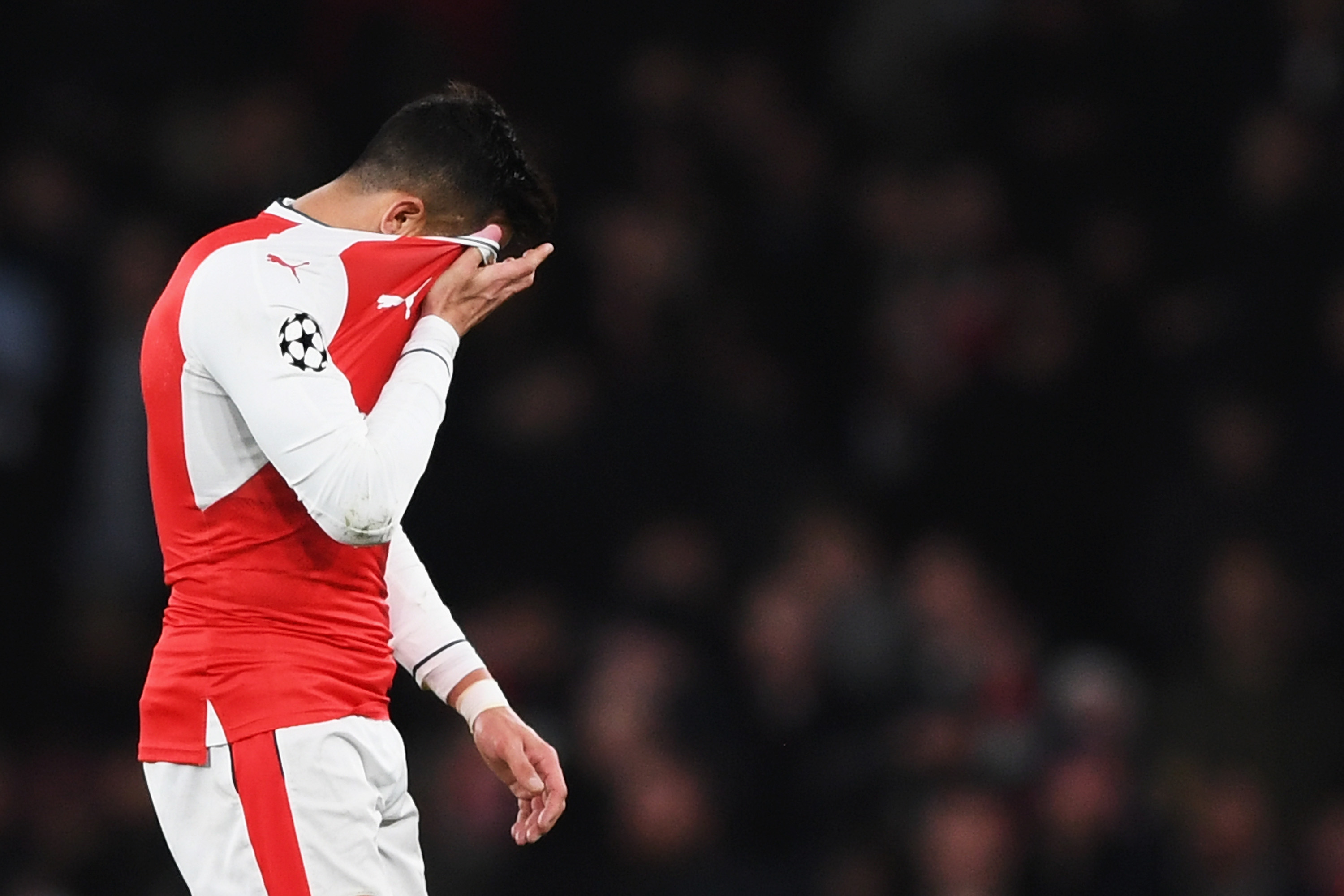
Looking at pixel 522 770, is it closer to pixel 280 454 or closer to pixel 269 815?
pixel 269 815

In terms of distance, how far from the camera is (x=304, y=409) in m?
2.61

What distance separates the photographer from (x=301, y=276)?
108 inches

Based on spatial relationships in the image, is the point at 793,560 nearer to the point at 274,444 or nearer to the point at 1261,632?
the point at 1261,632

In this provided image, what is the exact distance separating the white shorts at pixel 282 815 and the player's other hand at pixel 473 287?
0.60m

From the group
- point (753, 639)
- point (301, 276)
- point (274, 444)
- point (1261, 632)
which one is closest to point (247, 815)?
point (274, 444)

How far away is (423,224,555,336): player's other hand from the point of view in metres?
2.88

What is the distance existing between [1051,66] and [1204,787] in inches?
134

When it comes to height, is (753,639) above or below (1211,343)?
below

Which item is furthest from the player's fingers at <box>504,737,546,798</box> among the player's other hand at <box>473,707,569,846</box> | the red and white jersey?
the red and white jersey

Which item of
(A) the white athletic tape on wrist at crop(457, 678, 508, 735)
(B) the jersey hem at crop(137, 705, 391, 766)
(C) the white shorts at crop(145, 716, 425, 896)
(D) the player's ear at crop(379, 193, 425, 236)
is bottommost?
(A) the white athletic tape on wrist at crop(457, 678, 508, 735)

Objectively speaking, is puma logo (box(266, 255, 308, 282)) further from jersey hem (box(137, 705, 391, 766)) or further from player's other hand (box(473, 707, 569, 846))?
player's other hand (box(473, 707, 569, 846))

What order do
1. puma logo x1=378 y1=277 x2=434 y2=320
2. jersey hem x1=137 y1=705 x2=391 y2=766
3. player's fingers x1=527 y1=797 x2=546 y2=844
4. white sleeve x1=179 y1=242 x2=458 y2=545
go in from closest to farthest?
white sleeve x1=179 y1=242 x2=458 y2=545, jersey hem x1=137 y1=705 x2=391 y2=766, puma logo x1=378 y1=277 x2=434 y2=320, player's fingers x1=527 y1=797 x2=546 y2=844

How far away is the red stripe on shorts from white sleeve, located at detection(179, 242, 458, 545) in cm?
32

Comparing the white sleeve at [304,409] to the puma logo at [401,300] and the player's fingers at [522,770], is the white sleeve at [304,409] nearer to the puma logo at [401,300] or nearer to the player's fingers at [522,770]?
the puma logo at [401,300]
